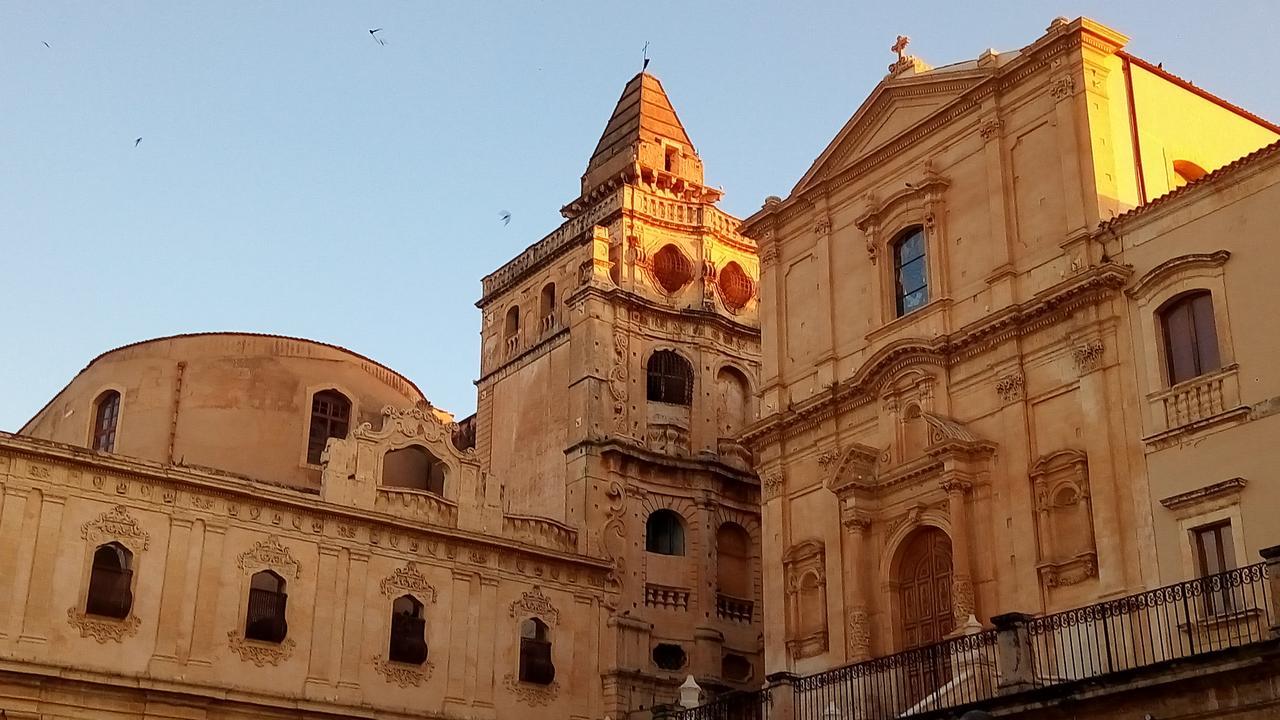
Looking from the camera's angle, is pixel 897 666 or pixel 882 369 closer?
pixel 897 666

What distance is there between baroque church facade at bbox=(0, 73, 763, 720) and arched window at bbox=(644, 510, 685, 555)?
2.3 inches

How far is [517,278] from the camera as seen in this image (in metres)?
40.0

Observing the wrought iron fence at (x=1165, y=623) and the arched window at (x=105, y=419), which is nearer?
the wrought iron fence at (x=1165, y=623)

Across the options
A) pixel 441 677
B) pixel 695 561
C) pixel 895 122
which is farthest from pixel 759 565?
pixel 895 122

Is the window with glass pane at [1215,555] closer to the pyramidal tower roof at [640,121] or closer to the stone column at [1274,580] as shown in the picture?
the stone column at [1274,580]

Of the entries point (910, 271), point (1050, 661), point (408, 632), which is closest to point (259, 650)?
point (408, 632)

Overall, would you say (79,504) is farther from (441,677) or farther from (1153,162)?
(1153,162)

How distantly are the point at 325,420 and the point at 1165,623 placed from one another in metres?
20.3

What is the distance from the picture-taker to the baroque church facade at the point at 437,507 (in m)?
27.0

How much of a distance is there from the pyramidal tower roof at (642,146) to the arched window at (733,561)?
398 inches

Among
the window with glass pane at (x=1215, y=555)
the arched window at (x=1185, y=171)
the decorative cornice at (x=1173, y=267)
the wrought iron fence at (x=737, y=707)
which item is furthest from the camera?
the arched window at (x=1185, y=171)

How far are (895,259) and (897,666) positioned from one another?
8723 mm

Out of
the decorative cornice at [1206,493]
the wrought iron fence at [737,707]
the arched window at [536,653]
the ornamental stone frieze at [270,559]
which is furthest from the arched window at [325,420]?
the decorative cornice at [1206,493]

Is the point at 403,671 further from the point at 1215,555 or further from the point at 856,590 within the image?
the point at 1215,555
